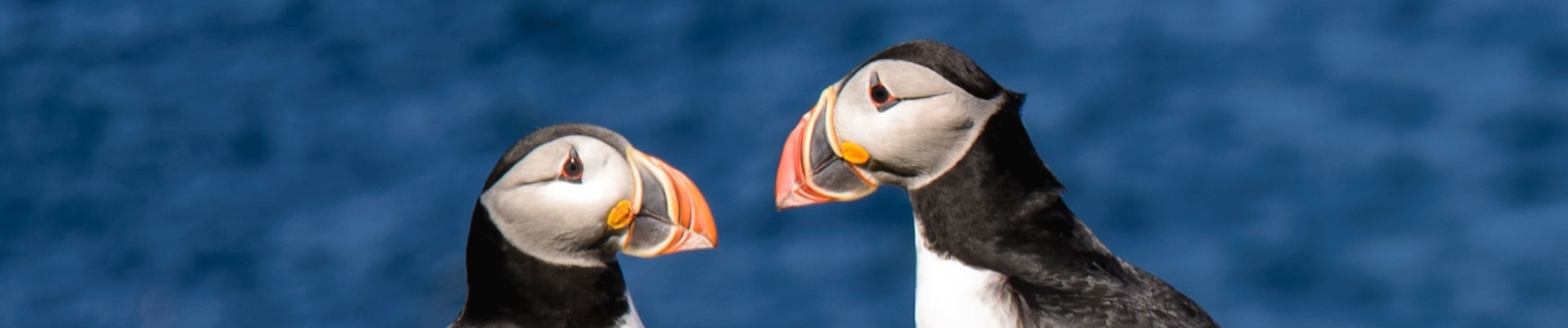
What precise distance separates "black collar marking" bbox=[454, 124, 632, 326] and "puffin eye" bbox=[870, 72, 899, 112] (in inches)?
24.0

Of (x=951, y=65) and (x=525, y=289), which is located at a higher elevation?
(x=951, y=65)

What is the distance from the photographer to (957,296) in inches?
188

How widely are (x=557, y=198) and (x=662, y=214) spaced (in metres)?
0.25

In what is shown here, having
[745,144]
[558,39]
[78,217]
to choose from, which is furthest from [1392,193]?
[78,217]

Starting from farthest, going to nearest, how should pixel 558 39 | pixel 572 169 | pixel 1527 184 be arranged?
pixel 558 39 → pixel 1527 184 → pixel 572 169

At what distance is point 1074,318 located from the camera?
4.59 metres

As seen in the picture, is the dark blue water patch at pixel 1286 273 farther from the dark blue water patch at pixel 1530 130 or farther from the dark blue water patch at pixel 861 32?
the dark blue water patch at pixel 861 32

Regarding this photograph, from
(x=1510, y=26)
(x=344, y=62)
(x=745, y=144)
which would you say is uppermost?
(x=344, y=62)

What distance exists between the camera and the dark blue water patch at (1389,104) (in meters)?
9.57

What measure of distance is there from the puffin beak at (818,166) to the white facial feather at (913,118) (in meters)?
0.04

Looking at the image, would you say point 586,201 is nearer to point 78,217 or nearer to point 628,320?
point 628,320

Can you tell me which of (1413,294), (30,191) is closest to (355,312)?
(30,191)

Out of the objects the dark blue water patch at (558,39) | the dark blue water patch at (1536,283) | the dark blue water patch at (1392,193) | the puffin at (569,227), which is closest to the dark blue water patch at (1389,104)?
the dark blue water patch at (1392,193)

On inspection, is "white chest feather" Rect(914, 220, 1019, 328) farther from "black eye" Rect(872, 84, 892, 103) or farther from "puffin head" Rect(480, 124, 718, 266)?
"puffin head" Rect(480, 124, 718, 266)
